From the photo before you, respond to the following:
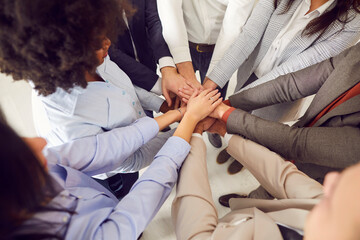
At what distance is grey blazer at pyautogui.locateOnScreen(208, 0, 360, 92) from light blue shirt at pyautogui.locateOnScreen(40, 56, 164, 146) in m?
0.58

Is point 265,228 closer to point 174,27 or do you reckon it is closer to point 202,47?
point 174,27

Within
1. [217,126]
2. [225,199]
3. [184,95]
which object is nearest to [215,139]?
[225,199]

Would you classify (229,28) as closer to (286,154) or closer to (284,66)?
(284,66)

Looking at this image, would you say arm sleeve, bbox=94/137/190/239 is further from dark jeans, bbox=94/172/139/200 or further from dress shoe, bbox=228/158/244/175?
dress shoe, bbox=228/158/244/175

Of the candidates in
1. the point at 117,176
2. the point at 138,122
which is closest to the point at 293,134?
the point at 138,122

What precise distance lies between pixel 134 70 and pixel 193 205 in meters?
0.76

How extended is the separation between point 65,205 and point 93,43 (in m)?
0.43

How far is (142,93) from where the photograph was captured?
3.70 feet

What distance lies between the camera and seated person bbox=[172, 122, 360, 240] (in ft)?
0.92

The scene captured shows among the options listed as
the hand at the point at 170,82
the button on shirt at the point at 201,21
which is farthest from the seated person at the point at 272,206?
the button on shirt at the point at 201,21

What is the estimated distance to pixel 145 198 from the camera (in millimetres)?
581

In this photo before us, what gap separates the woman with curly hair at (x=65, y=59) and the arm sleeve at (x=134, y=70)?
0.90ft

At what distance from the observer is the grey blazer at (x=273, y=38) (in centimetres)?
87

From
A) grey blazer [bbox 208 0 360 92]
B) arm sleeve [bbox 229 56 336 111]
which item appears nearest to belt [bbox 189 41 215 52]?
grey blazer [bbox 208 0 360 92]
